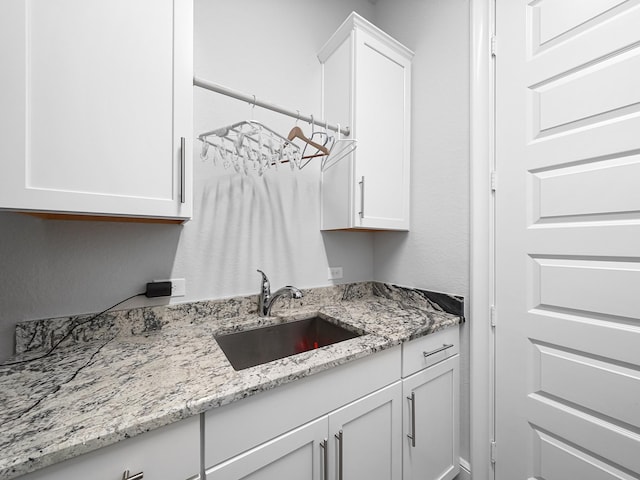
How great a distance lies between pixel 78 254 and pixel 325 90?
1.46 metres

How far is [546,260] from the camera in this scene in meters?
1.18

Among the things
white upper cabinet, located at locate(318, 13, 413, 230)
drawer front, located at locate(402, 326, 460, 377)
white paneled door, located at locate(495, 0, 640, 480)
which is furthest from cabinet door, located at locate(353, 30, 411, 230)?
drawer front, located at locate(402, 326, 460, 377)

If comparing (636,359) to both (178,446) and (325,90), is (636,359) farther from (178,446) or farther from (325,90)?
(325,90)

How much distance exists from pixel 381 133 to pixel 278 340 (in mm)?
1232

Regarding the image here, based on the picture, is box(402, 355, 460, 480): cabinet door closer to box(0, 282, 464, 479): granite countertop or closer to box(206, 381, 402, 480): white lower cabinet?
box(206, 381, 402, 480): white lower cabinet

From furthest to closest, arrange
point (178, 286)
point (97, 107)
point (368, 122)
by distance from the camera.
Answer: point (368, 122) < point (178, 286) < point (97, 107)

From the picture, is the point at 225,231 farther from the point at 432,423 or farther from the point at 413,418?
the point at 432,423

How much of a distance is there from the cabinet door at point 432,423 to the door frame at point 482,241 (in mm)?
91

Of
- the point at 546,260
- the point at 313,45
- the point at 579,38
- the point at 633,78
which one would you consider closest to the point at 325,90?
the point at 313,45

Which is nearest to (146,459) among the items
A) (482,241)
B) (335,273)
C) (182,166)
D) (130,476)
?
(130,476)

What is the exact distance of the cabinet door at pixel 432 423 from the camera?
1147 mm

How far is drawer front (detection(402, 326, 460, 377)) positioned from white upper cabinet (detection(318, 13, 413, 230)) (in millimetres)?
605

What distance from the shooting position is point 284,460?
2.68 ft

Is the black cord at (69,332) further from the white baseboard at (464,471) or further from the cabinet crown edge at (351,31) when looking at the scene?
the white baseboard at (464,471)
